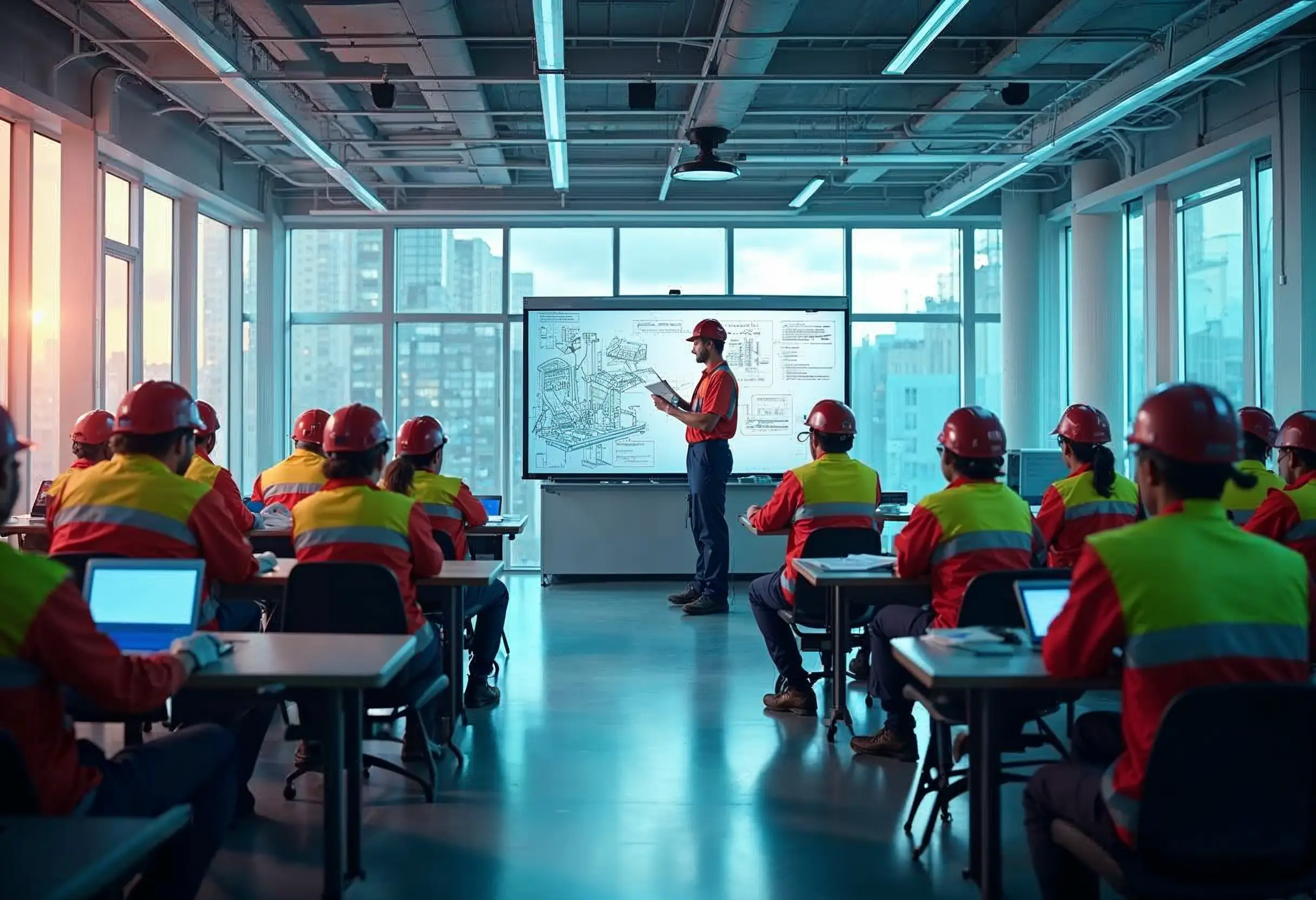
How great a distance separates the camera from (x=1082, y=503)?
493 cm

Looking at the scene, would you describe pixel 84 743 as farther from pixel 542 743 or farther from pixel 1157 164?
pixel 1157 164

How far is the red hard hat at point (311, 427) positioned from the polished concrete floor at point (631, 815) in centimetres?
174

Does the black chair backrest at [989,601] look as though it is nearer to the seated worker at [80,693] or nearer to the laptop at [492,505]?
the seated worker at [80,693]

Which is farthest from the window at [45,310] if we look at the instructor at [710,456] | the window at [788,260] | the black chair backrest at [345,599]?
the window at [788,260]

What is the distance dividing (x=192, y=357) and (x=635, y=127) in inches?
168

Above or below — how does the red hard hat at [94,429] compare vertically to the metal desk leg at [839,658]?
above

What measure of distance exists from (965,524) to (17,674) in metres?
3.01

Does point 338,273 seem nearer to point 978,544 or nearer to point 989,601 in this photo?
point 978,544

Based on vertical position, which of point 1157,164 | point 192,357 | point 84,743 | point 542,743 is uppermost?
point 1157,164

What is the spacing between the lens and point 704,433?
821 cm

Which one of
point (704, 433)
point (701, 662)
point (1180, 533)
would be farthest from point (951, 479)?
point (704, 433)

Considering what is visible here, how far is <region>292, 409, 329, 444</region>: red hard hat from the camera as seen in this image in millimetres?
6195

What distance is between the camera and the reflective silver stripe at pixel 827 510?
5340 mm

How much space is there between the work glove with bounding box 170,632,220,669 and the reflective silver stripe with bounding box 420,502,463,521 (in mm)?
2527
